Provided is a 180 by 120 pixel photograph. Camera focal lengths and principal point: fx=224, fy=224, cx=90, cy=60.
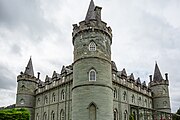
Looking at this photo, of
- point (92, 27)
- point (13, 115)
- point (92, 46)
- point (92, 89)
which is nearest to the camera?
point (92, 89)

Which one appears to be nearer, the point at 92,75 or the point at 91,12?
the point at 92,75

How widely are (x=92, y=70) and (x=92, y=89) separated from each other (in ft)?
7.35

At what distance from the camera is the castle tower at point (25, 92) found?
46.8m

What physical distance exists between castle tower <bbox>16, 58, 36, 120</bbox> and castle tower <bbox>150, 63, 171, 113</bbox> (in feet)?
86.0

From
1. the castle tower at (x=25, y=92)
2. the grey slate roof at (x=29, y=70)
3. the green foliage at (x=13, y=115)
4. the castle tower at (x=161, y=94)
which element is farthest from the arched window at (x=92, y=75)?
the castle tower at (x=161, y=94)

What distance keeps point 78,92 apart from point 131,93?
18.3 metres

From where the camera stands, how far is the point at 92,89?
80.2ft

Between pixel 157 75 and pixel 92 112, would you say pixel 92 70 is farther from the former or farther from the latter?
pixel 157 75

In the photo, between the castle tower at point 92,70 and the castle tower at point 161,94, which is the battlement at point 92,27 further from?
the castle tower at point 161,94

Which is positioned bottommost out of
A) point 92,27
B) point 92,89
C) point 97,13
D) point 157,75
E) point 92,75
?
point 92,89

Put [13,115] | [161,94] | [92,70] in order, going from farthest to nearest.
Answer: [161,94] → [92,70] → [13,115]

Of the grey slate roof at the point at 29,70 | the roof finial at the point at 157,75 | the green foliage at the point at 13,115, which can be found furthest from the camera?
the roof finial at the point at 157,75

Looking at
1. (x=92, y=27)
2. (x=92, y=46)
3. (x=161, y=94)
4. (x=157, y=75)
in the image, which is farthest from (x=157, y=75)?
(x=92, y=27)

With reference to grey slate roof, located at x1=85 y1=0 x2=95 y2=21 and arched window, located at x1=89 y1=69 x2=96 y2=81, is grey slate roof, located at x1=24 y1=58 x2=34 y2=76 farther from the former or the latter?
arched window, located at x1=89 y1=69 x2=96 y2=81
